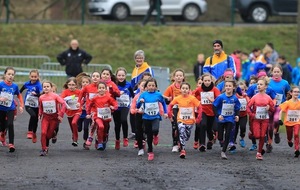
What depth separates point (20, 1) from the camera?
44969mm

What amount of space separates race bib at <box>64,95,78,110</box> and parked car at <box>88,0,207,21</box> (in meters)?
19.8

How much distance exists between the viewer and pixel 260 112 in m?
19.5

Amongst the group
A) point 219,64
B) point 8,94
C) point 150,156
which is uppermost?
point 219,64

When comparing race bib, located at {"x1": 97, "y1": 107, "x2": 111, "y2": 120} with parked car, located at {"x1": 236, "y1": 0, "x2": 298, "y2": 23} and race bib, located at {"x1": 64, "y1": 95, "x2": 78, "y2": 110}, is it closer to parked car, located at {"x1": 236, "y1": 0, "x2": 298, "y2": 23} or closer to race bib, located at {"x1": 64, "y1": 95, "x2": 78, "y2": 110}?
race bib, located at {"x1": 64, "y1": 95, "x2": 78, "y2": 110}

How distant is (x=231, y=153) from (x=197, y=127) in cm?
84

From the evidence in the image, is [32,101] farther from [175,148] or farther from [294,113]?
[294,113]

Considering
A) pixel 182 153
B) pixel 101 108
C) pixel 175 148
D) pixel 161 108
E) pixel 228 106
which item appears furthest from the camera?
pixel 175 148

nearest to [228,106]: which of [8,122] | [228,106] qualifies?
[228,106]

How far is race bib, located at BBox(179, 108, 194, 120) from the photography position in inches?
766

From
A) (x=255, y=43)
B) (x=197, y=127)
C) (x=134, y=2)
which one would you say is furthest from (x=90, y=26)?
(x=197, y=127)

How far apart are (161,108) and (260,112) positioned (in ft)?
6.02

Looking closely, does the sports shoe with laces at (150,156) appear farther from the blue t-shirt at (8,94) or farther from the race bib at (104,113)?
the blue t-shirt at (8,94)

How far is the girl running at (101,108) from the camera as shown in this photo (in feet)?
65.7

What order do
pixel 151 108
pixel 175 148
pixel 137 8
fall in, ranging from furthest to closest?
1. pixel 137 8
2. pixel 175 148
3. pixel 151 108
